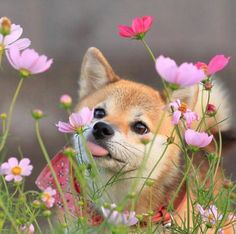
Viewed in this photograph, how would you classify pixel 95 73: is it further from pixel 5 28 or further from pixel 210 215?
pixel 5 28

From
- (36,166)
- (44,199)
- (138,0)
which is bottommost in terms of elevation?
(36,166)

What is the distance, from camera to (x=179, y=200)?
256 cm

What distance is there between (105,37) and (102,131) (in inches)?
116

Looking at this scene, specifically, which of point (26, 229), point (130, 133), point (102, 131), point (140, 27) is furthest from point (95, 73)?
point (26, 229)

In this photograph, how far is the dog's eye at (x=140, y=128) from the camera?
2.67 meters

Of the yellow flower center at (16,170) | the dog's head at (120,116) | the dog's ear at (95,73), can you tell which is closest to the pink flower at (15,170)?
the yellow flower center at (16,170)

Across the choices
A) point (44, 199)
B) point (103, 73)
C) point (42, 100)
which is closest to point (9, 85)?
point (42, 100)

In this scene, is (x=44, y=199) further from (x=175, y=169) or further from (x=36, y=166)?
(x=36, y=166)

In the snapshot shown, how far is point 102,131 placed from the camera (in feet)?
8.05

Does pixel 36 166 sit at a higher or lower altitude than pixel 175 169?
lower

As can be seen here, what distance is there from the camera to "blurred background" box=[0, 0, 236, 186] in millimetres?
5191

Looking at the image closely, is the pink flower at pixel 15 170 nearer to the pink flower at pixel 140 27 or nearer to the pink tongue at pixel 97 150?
the pink flower at pixel 140 27

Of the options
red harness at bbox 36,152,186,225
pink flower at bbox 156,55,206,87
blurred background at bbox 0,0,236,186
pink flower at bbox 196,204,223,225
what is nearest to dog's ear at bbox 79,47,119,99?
red harness at bbox 36,152,186,225

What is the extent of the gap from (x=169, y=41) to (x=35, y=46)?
835 mm
